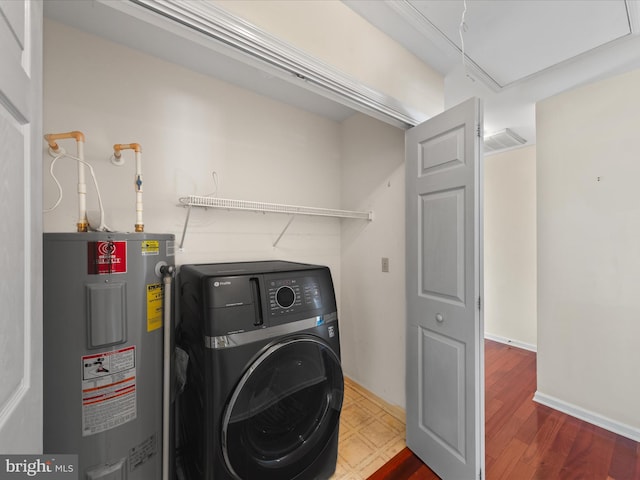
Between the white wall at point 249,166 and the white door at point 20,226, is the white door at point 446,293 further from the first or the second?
the white door at point 20,226

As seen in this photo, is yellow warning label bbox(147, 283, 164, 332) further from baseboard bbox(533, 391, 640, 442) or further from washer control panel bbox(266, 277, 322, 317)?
baseboard bbox(533, 391, 640, 442)

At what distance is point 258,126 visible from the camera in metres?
2.03

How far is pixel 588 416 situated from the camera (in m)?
1.99

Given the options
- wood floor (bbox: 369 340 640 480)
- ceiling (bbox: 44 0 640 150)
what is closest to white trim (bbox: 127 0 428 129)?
ceiling (bbox: 44 0 640 150)

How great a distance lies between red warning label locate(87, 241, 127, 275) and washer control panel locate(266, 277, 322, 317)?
61 cm

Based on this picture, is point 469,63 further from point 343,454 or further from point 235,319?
point 343,454

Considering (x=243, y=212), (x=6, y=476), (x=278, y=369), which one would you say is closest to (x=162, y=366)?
(x=278, y=369)

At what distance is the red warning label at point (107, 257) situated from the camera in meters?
1.01

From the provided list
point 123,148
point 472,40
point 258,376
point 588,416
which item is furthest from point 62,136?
point 588,416

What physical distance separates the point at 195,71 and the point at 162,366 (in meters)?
1.80

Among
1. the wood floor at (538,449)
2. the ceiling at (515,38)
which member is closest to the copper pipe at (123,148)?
the ceiling at (515,38)

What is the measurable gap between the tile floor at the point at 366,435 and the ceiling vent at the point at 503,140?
2.98 meters

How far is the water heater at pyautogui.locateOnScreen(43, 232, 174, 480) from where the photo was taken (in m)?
0.98

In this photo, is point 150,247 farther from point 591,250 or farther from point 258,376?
point 591,250
